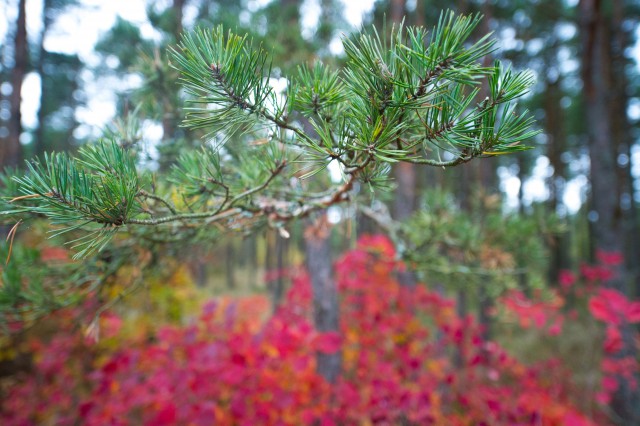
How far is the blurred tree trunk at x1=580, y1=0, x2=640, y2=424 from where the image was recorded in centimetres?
323

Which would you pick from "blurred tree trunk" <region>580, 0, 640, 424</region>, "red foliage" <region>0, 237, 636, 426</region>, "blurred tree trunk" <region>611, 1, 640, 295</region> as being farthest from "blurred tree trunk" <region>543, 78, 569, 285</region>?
"red foliage" <region>0, 237, 636, 426</region>

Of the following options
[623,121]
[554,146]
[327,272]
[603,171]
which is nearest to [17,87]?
[327,272]

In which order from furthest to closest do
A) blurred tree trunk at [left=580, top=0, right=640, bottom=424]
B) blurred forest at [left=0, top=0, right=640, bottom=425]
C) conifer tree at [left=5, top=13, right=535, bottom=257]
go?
blurred tree trunk at [left=580, top=0, right=640, bottom=424]
blurred forest at [left=0, top=0, right=640, bottom=425]
conifer tree at [left=5, top=13, right=535, bottom=257]

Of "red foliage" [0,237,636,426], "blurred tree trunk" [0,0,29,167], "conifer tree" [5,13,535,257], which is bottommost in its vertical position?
"red foliage" [0,237,636,426]

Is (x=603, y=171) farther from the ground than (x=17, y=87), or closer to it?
closer to it

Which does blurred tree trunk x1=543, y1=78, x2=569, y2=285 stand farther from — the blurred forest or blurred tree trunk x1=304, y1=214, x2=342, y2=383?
blurred tree trunk x1=304, y1=214, x2=342, y2=383

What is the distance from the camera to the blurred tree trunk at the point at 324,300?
119 inches

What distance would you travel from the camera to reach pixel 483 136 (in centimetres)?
63

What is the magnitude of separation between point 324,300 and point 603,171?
329 centimetres

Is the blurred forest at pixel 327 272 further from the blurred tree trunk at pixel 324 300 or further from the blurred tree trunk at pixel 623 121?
the blurred tree trunk at pixel 623 121

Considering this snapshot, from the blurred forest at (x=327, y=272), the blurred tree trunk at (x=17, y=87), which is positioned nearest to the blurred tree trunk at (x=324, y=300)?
the blurred forest at (x=327, y=272)

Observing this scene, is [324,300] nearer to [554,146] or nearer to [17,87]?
[17,87]

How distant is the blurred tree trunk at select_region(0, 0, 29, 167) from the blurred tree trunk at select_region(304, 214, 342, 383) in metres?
3.39

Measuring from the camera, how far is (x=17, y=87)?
3.67m
